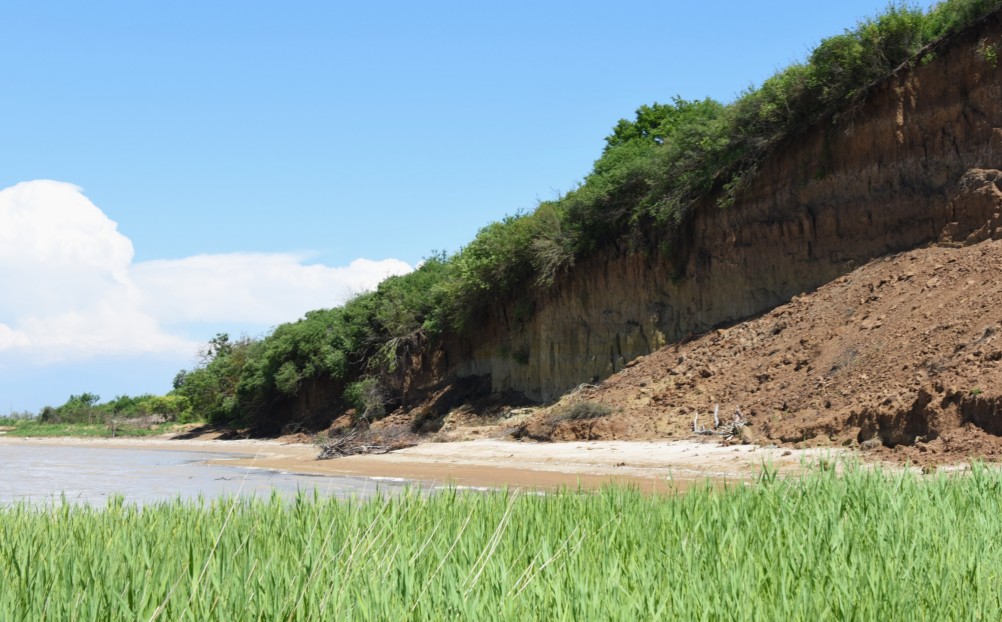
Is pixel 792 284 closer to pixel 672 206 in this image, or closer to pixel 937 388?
pixel 672 206

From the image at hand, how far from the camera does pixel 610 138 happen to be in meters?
48.3

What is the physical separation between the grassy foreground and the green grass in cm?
4999

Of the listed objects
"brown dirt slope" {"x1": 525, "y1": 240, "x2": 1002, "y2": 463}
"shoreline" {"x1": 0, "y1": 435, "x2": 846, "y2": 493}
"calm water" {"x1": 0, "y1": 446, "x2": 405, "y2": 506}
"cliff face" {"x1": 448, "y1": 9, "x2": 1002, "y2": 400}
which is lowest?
"calm water" {"x1": 0, "y1": 446, "x2": 405, "y2": 506}

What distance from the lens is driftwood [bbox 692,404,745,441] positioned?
19.8m

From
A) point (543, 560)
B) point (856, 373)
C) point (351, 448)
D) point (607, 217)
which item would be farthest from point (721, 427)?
point (543, 560)

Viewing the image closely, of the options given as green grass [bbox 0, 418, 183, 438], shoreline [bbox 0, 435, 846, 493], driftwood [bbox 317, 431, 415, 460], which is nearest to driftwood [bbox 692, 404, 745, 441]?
shoreline [bbox 0, 435, 846, 493]

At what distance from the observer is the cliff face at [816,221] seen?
2077 cm

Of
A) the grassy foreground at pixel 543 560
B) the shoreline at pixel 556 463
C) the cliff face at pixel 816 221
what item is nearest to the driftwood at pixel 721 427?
the shoreline at pixel 556 463

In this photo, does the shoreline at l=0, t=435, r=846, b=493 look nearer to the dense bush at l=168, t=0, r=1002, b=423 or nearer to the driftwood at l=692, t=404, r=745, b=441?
the driftwood at l=692, t=404, r=745, b=441

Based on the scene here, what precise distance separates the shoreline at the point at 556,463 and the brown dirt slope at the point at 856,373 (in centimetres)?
102

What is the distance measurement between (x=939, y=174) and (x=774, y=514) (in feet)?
55.5

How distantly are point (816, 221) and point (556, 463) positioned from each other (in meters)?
9.38

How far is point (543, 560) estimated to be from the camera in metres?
5.69

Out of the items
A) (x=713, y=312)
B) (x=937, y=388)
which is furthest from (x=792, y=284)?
(x=937, y=388)
